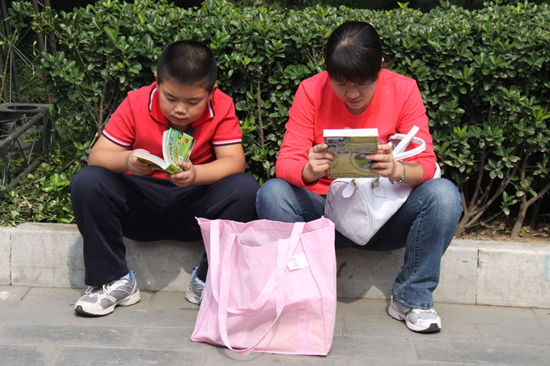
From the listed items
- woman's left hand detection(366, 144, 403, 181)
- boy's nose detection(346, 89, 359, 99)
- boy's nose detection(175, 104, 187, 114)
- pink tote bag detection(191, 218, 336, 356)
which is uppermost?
boy's nose detection(346, 89, 359, 99)

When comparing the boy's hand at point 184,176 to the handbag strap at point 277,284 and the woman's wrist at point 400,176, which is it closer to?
the handbag strap at point 277,284

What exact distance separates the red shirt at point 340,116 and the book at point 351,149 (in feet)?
1.03

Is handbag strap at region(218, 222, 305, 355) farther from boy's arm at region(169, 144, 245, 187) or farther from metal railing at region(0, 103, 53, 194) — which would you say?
metal railing at region(0, 103, 53, 194)

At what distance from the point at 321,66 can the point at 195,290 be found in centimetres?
147

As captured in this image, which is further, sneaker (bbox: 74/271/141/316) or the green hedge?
the green hedge

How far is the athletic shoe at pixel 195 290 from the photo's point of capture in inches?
115

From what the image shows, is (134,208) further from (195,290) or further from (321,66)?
(321,66)

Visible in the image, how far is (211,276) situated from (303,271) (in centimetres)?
40

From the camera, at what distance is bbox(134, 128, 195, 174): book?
Answer: 2502 millimetres

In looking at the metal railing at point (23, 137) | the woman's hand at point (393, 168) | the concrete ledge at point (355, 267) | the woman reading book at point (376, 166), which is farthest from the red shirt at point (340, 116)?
the metal railing at point (23, 137)

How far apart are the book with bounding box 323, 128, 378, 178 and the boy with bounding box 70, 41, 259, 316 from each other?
575mm

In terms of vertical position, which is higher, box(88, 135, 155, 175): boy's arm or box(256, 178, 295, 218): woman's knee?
box(88, 135, 155, 175): boy's arm

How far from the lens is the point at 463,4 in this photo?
17.2 feet

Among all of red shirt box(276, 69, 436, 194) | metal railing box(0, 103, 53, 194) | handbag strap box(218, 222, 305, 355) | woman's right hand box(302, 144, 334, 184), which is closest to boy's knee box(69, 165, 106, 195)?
handbag strap box(218, 222, 305, 355)
